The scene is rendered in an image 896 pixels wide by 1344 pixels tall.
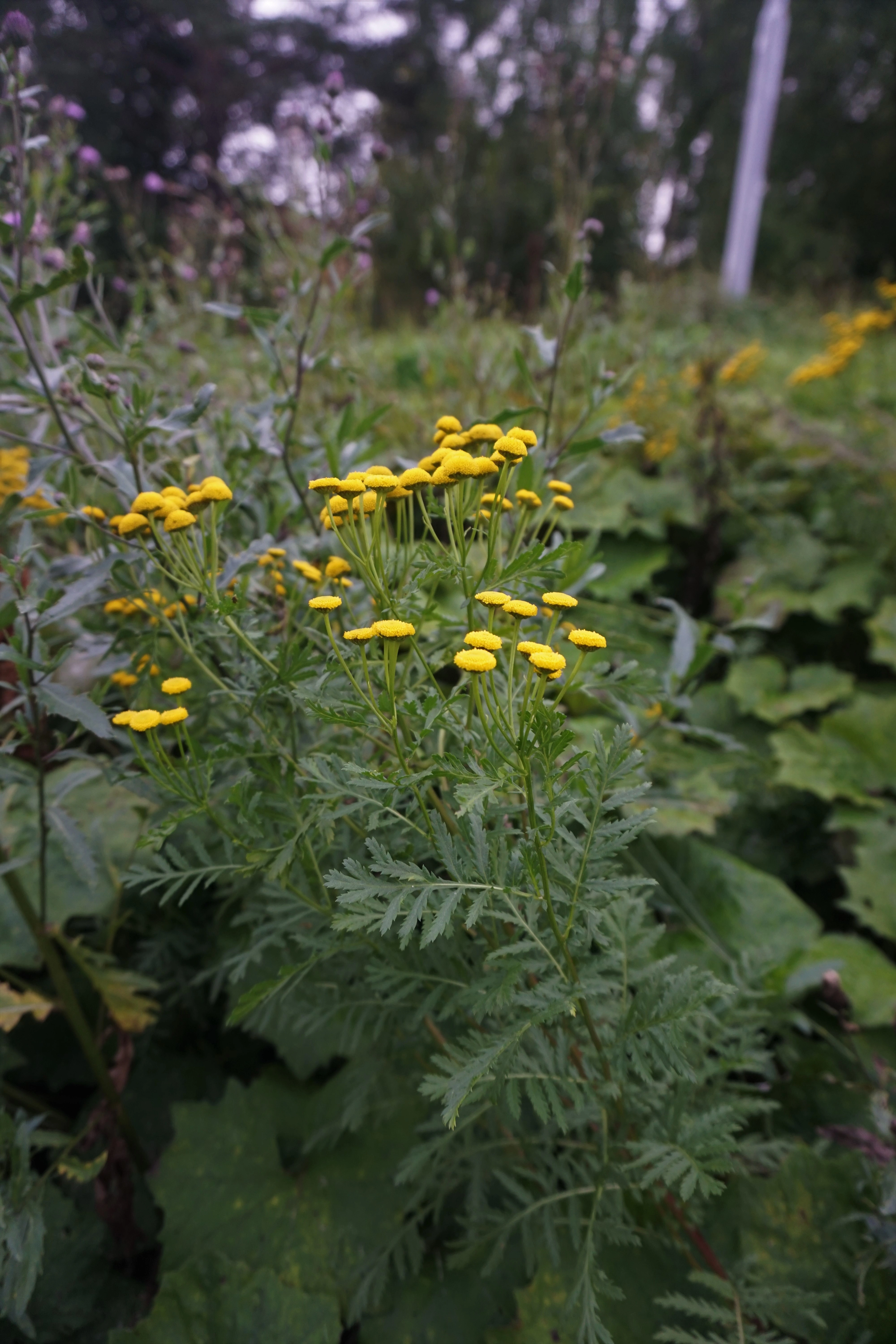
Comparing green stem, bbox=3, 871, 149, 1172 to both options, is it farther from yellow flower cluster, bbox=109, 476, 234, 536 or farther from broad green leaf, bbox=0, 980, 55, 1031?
yellow flower cluster, bbox=109, 476, 234, 536

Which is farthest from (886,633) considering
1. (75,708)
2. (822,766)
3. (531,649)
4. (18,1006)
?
(18,1006)

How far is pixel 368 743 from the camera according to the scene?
955 mm

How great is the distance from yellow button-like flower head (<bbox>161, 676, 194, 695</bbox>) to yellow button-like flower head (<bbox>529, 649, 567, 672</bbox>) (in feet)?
1.21

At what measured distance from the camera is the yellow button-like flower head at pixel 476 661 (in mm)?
628

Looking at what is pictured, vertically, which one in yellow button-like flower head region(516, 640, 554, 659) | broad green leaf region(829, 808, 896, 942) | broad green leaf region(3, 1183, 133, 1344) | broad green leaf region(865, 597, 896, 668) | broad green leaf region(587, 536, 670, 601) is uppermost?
yellow button-like flower head region(516, 640, 554, 659)

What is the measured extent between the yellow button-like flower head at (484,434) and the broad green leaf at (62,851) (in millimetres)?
934

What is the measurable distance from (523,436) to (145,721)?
50 centimetres

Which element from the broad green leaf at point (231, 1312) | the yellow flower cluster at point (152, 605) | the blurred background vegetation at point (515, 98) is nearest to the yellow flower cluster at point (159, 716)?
the yellow flower cluster at point (152, 605)

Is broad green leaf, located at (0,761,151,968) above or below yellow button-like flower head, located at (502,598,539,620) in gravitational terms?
below

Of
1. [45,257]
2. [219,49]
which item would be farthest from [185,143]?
[45,257]

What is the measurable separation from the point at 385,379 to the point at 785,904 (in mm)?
2492

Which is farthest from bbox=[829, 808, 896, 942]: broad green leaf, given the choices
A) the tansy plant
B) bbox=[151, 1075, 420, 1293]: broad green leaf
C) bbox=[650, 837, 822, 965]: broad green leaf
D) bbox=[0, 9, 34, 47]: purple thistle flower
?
bbox=[0, 9, 34, 47]: purple thistle flower

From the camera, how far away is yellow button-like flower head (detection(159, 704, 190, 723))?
29.7 inches

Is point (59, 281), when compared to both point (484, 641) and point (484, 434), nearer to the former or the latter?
point (484, 434)
